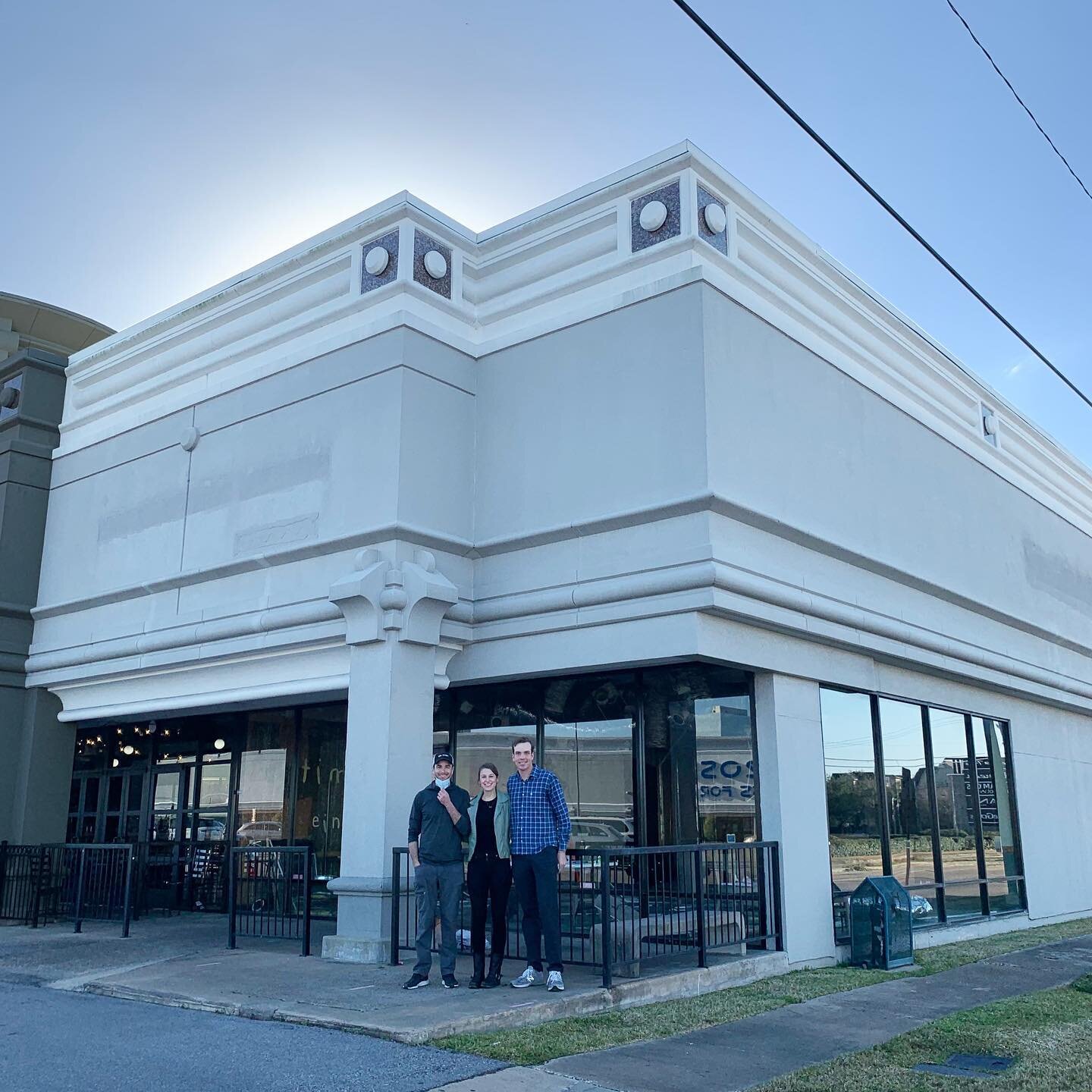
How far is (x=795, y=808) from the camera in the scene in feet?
39.3

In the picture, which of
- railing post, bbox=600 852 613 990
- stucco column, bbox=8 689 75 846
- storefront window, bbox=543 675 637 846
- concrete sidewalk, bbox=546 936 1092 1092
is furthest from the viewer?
stucco column, bbox=8 689 75 846

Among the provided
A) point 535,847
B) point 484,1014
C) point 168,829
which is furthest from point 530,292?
point 168,829

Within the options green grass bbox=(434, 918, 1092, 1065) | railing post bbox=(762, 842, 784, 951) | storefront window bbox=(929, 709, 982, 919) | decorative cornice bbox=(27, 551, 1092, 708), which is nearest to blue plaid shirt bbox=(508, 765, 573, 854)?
green grass bbox=(434, 918, 1092, 1065)

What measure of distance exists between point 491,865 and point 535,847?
479mm

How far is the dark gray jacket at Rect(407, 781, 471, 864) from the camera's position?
927 cm

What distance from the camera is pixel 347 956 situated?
10766 mm

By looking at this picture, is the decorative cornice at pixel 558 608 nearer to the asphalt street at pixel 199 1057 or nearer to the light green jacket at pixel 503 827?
the light green jacket at pixel 503 827

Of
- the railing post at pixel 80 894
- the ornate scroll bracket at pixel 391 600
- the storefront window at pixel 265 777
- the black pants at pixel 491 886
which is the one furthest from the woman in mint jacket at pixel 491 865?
the storefront window at pixel 265 777

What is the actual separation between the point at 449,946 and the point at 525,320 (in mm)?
7169

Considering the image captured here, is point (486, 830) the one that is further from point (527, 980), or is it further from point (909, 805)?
point (909, 805)

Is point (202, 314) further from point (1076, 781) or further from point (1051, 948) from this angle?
point (1076, 781)

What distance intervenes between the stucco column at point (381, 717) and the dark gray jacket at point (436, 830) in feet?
5.50

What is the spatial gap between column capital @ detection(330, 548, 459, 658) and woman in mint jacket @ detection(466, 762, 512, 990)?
2.58 meters

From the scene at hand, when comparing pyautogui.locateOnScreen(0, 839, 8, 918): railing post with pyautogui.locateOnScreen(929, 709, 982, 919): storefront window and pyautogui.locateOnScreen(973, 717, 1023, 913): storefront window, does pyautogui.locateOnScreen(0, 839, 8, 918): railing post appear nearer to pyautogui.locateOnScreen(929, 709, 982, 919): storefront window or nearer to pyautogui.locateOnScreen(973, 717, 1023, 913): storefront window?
pyautogui.locateOnScreen(929, 709, 982, 919): storefront window
